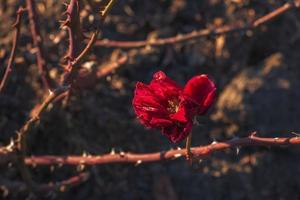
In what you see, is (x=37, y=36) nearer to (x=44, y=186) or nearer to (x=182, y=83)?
(x=44, y=186)

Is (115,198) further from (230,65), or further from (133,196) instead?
(230,65)

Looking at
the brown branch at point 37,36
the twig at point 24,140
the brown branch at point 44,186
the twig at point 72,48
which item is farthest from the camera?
the brown branch at point 44,186

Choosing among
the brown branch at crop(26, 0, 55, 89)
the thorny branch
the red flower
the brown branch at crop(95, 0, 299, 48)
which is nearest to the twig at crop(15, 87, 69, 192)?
the thorny branch

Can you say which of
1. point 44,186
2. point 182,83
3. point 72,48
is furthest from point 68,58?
point 182,83

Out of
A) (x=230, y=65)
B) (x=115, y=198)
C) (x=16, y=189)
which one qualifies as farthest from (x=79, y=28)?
(x=230, y=65)

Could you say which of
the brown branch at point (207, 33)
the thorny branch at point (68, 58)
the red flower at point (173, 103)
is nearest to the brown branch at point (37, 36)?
the thorny branch at point (68, 58)

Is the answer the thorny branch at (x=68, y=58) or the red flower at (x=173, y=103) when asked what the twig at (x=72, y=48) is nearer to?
the thorny branch at (x=68, y=58)
